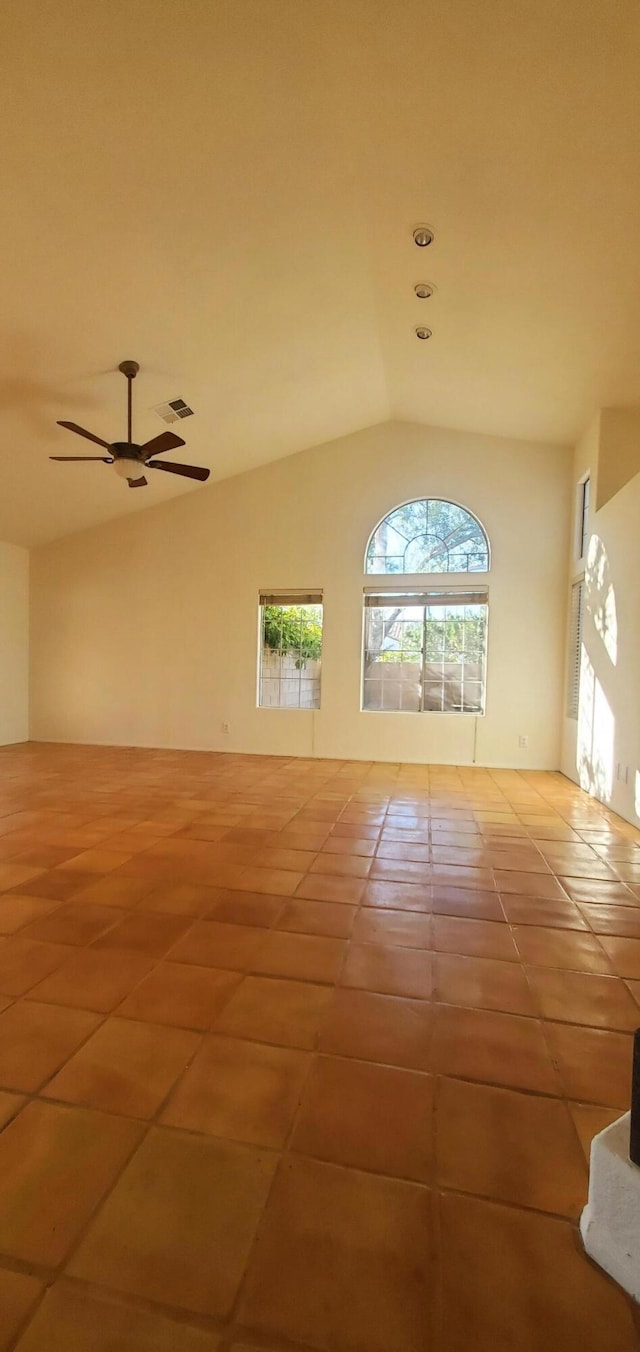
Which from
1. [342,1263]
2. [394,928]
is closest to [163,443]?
[394,928]

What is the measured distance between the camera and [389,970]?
6.03 ft

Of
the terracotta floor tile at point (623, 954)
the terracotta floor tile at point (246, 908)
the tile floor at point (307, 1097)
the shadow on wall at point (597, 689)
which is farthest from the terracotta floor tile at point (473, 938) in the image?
the shadow on wall at point (597, 689)

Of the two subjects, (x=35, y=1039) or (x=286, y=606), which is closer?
(x=35, y=1039)

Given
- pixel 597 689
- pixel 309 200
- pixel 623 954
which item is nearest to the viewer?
pixel 623 954

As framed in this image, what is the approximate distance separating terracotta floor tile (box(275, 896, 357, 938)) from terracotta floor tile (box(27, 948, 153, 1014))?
0.55 metres

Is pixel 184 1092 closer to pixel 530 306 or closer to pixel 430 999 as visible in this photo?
pixel 430 999

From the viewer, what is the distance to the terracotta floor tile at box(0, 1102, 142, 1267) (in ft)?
3.16

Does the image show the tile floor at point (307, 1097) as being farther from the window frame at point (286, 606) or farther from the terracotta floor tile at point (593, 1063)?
the window frame at point (286, 606)

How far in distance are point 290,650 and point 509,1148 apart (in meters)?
5.41

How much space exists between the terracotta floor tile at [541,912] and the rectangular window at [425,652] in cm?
350

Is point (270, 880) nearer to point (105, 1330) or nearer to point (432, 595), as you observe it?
point (105, 1330)

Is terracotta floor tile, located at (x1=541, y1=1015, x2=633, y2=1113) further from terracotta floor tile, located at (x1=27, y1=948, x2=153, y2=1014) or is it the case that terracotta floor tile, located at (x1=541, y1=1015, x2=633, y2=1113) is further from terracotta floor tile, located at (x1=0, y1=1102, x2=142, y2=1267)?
terracotta floor tile, located at (x1=27, y1=948, x2=153, y2=1014)

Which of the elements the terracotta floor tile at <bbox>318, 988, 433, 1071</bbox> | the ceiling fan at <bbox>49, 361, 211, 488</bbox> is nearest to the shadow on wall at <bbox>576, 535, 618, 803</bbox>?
the terracotta floor tile at <bbox>318, 988, 433, 1071</bbox>

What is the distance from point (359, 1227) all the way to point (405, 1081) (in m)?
0.38
